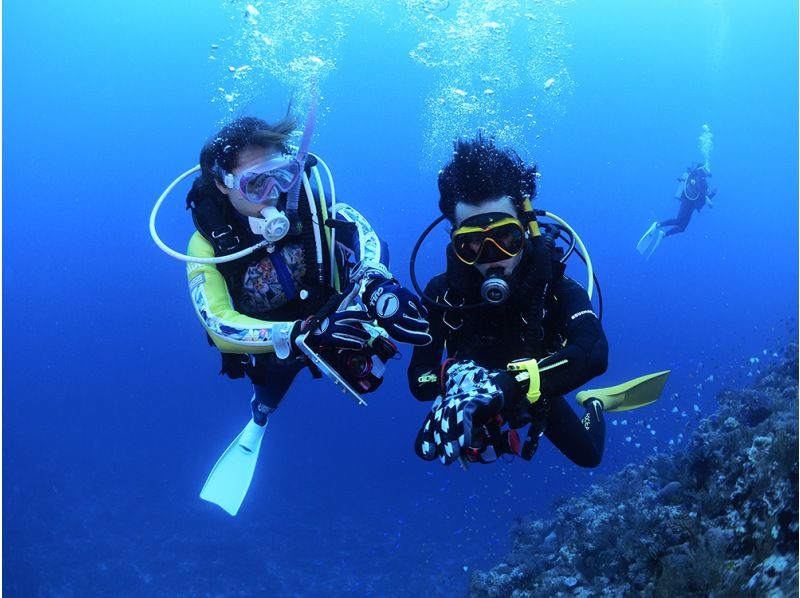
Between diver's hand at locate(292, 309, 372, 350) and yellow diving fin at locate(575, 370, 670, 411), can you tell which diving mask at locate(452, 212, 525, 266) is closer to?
diver's hand at locate(292, 309, 372, 350)

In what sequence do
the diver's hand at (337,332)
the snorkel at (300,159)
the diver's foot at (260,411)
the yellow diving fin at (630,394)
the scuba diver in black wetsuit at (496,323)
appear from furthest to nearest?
the diver's foot at (260,411)
the yellow diving fin at (630,394)
the snorkel at (300,159)
the diver's hand at (337,332)
the scuba diver in black wetsuit at (496,323)

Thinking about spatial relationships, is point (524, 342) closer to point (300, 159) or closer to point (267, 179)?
point (300, 159)

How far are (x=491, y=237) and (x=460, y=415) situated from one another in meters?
1.15

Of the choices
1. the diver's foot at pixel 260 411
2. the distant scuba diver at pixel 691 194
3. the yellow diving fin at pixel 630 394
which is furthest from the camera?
the distant scuba diver at pixel 691 194

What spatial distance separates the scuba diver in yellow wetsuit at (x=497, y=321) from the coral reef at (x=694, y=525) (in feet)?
7.23

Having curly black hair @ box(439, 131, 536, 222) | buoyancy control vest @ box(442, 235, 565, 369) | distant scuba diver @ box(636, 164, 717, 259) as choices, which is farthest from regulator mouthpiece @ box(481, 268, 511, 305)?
distant scuba diver @ box(636, 164, 717, 259)

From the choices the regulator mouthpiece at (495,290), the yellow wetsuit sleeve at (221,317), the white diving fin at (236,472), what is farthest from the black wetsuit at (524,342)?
the white diving fin at (236,472)

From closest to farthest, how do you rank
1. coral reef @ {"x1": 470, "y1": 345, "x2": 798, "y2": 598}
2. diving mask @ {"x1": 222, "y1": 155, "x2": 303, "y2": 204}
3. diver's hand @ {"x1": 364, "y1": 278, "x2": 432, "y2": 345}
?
1. diver's hand @ {"x1": 364, "y1": 278, "x2": 432, "y2": 345}
2. diving mask @ {"x1": 222, "y1": 155, "x2": 303, "y2": 204}
3. coral reef @ {"x1": 470, "y1": 345, "x2": 798, "y2": 598}

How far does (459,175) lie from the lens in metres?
3.61

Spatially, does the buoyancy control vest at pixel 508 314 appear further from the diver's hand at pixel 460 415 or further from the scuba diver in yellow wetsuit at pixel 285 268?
the diver's hand at pixel 460 415

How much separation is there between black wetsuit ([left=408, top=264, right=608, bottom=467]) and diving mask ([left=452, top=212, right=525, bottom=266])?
0.98 feet

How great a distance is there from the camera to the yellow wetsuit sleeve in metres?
3.34

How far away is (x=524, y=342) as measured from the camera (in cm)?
362

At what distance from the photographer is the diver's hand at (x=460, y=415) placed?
2852mm
